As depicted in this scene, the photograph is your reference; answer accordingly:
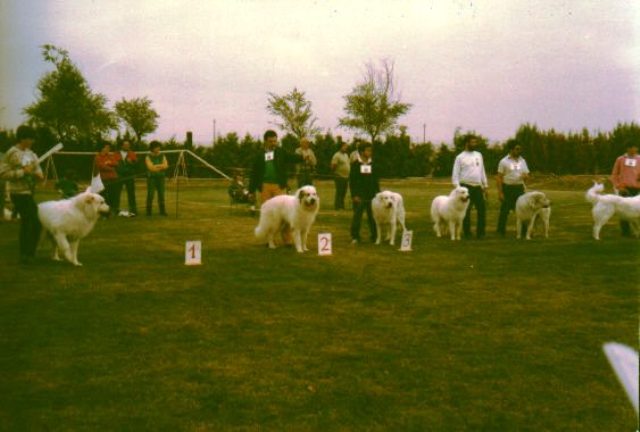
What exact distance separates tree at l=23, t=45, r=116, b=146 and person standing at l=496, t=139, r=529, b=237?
86.1ft

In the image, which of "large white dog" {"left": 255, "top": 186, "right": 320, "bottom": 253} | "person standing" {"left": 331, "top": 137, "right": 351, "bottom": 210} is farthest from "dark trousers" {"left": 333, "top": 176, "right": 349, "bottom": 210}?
"large white dog" {"left": 255, "top": 186, "right": 320, "bottom": 253}

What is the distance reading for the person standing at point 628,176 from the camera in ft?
39.3

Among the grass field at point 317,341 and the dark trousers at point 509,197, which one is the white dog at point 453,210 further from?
the grass field at point 317,341

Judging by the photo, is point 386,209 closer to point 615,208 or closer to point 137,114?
point 615,208

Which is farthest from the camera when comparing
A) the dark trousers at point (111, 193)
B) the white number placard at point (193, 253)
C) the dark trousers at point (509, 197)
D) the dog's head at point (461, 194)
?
the dark trousers at point (111, 193)

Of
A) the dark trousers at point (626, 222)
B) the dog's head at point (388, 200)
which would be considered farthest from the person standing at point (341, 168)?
the dark trousers at point (626, 222)

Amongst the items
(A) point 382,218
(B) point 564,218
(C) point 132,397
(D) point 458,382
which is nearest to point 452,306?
(D) point 458,382

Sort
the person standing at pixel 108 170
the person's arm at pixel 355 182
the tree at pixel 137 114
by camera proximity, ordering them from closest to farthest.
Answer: the person's arm at pixel 355 182
the person standing at pixel 108 170
the tree at pixel 137 114

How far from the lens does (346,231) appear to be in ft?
43.4

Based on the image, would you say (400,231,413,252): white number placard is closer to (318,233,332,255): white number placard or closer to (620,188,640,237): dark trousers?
(318,233,332,255): white number placard

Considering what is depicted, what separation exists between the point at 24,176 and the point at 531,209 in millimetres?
8557

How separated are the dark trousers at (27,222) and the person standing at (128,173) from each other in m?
7.25

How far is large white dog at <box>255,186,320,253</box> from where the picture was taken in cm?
1009

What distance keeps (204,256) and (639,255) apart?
6.63 m
